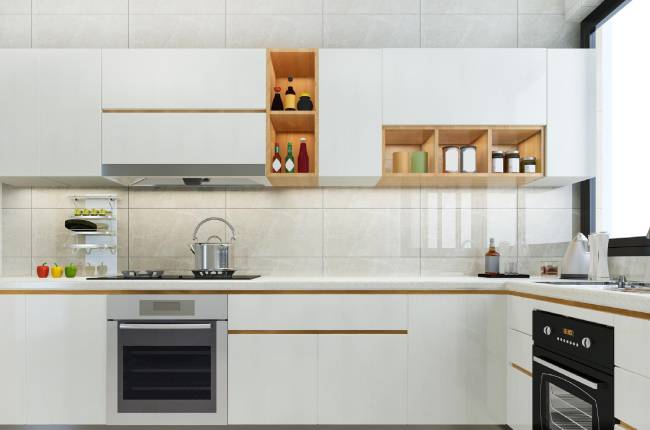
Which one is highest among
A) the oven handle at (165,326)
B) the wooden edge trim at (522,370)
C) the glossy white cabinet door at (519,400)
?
the oven handle at (165,326)

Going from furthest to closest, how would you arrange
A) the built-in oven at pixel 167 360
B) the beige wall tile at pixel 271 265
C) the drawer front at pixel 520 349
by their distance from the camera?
1. the beige wall tile at pixel 271 265
2. the built-in oven at pixel 167 360
3. the drawer front at pixel 520 349

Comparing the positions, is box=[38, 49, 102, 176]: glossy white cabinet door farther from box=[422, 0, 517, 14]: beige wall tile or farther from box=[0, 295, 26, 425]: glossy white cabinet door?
box=[422, 0, 517, 14]: beige wall tile

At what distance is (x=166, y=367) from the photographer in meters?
2.73

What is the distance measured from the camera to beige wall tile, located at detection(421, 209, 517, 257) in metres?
3.38

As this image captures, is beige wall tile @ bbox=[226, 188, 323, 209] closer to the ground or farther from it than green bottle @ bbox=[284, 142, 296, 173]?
closer to the ground

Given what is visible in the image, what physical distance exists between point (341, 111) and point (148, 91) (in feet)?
3.65

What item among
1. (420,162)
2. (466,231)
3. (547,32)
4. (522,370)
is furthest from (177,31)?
(522,370)

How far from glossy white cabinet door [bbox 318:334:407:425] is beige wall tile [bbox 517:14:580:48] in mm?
2217

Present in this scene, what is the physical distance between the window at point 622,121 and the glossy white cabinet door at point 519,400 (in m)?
0.88

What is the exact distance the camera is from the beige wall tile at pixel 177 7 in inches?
135

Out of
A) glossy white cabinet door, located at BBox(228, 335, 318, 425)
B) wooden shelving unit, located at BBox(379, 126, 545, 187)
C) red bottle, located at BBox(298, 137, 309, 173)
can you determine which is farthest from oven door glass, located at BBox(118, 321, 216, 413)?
wooden shelving unit, located at BBox(379, 126, 545, 187)

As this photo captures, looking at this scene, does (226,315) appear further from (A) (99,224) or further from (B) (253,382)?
(A) (99,224)

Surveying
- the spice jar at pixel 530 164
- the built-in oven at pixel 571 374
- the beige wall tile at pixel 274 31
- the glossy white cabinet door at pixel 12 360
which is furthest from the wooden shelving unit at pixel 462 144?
the glossy white cabinet door at pixel 12 360

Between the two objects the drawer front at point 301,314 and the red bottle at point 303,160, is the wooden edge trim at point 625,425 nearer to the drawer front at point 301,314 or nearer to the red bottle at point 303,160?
the drawer front at point 301,314
